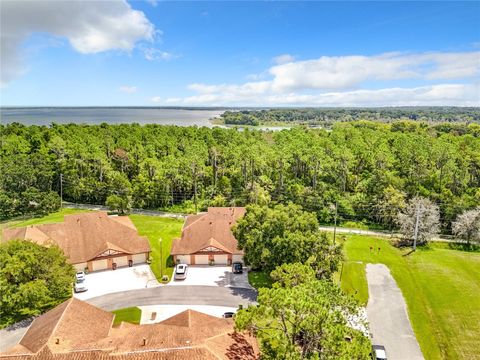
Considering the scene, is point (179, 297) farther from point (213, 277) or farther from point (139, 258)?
point (139, 258)

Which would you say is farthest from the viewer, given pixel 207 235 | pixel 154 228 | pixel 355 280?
pixel 154 228

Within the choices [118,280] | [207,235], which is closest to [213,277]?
[207,235]

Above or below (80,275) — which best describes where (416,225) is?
above

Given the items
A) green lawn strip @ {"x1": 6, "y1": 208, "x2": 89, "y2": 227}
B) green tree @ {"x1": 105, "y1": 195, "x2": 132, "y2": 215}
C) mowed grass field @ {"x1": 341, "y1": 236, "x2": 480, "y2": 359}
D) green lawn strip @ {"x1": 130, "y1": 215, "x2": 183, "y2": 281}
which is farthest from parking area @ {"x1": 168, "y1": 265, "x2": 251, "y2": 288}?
green lawn strip @ {"x1": 6, "y1": 208, "x2": 89, "y2": 227}

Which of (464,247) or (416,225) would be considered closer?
(416,225)

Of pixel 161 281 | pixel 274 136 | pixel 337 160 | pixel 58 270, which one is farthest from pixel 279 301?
pixel 274 136

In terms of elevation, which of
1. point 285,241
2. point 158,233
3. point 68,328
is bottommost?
point 158,233
